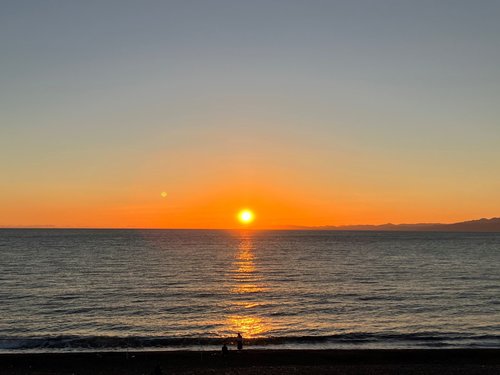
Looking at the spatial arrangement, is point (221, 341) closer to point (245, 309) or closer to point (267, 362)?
point (267, 362)

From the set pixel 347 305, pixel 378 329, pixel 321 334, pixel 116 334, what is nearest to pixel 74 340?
pixel 116 334

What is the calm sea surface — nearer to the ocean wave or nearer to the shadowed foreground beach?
the ocean wave

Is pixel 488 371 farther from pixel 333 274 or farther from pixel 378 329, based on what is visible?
pixel 333 274

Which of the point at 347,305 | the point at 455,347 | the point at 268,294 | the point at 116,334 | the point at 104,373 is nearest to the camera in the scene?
the point at 104,373

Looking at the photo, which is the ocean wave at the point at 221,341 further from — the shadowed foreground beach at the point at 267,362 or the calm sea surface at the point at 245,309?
the shadowed foreground beach at the point at 267,362

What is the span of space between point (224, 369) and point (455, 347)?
21940mm

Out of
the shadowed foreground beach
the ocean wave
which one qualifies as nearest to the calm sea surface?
the ocean wave

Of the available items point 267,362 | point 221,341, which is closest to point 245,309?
point 221,341

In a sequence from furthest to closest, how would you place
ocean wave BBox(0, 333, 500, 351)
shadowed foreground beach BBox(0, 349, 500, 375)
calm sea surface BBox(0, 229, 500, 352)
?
calm sea surface BBox(0, 229, 500, 352) → ocean wave BBox(0, 333, 500, 351) → shadowed foreground beach BBox(0, 349, 500, 375)

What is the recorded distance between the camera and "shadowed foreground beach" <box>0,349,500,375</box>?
116 ft

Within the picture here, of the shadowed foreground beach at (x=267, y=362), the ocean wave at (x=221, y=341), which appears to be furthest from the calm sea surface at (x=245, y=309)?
the shadowed foreground beach at (x=267, y=362)

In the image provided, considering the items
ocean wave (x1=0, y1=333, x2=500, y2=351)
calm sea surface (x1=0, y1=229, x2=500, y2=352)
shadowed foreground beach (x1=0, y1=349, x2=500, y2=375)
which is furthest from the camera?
calm sea surface (x1=0, y1=229, x2=500, y2=352)

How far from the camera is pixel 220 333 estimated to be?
48375 millimetres

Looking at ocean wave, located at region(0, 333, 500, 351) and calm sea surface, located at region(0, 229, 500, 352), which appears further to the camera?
calm sea surface, located at region(0, 229, 500, 352)
